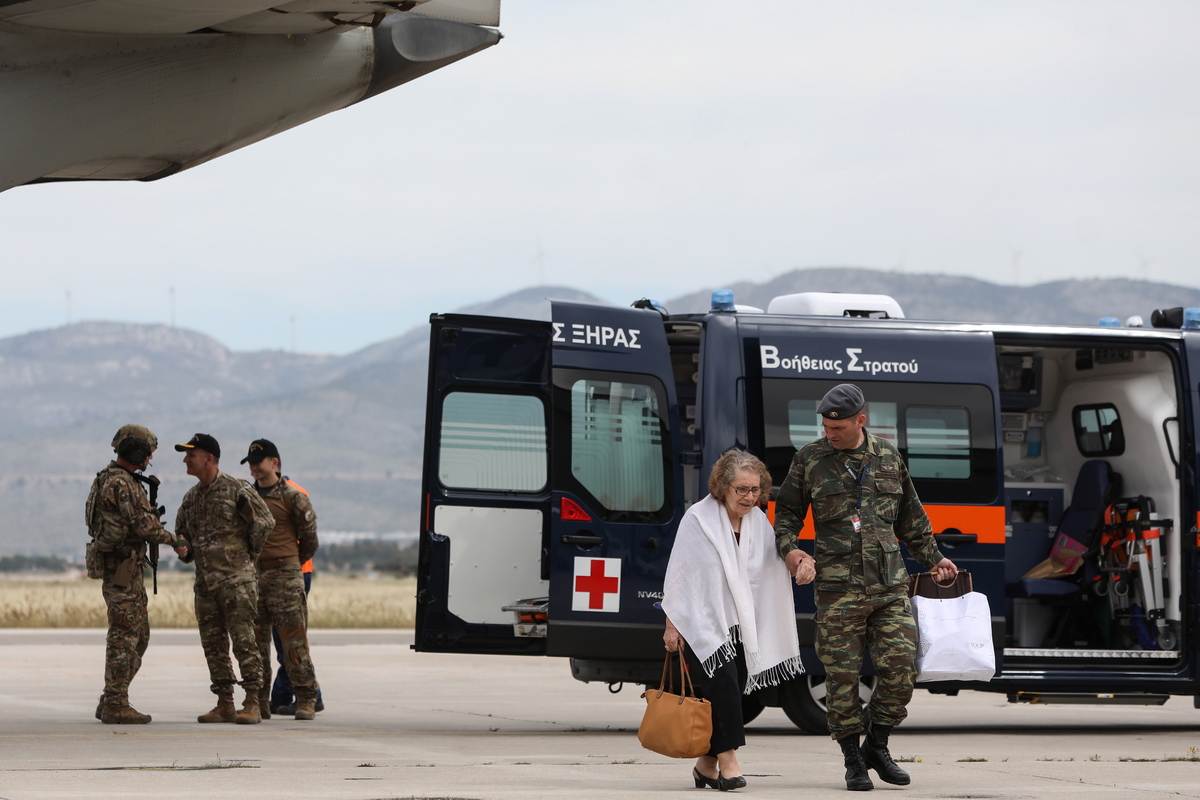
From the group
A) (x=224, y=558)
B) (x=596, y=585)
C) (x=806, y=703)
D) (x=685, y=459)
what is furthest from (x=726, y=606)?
(x=224, y=558)

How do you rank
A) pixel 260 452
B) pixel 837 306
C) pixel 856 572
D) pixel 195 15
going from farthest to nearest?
pixel 837 306 → pixel 260 452 → pixel 195 15 → pixel 856 572

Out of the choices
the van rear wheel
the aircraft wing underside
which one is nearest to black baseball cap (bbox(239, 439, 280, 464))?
the aircraft wing underside

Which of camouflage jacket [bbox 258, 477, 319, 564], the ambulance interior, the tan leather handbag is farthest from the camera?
the ambulance interior

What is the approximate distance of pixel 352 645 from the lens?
21672mm

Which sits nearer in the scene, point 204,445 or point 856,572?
point 856,572

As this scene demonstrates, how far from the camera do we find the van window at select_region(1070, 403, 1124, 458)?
1270 centimetres

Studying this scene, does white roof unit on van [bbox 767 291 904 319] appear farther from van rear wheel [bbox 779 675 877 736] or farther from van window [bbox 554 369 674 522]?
van rear wheel [bbox 779 675 877 736]

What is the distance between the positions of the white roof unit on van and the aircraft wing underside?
3756 mm

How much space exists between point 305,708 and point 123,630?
4.73ft

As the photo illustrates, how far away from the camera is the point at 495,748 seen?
392 inches

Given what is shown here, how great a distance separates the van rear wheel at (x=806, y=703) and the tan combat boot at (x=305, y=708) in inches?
124

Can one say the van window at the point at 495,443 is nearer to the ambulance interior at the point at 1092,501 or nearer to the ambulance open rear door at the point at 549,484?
the ambulance open rear door at the point at 549,484

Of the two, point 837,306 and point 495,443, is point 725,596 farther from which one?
point 837,306

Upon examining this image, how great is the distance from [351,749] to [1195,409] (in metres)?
6.15
